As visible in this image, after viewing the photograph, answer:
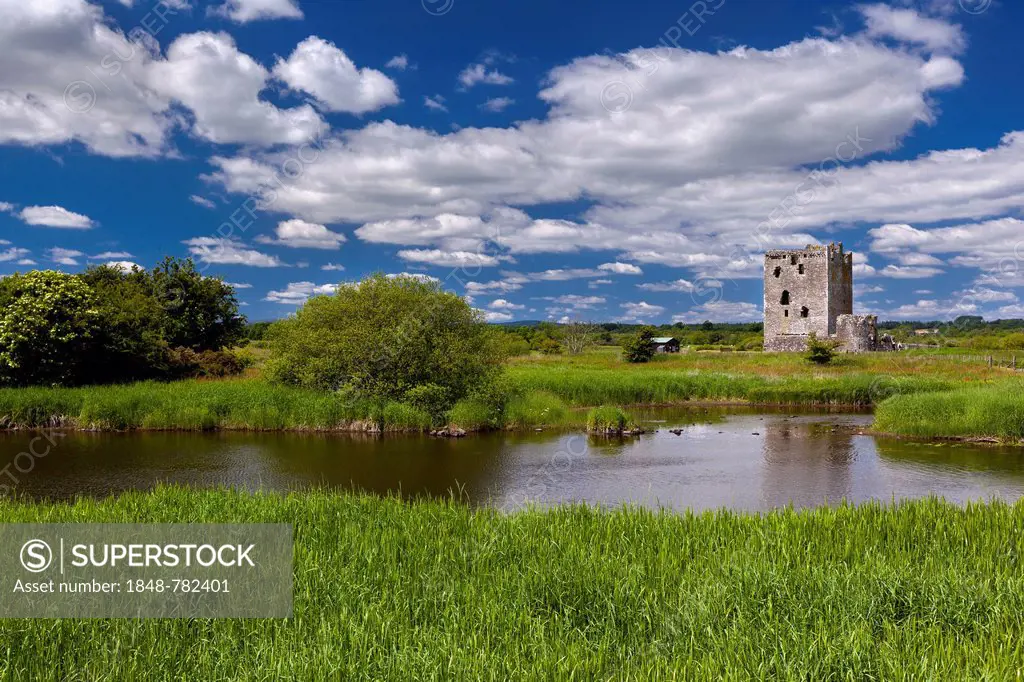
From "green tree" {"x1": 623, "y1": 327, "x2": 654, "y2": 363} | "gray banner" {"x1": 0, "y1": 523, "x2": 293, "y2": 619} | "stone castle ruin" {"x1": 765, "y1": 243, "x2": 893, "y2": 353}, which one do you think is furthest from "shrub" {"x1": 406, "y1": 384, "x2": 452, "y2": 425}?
"stone castle ruin" {"x1": 765, "y1": 243, "x2": 893, "y2": 353}

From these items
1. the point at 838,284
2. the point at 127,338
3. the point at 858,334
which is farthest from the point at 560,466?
the point at 838,284

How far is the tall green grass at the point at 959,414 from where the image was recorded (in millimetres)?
22906

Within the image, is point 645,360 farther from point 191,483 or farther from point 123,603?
point 123,603

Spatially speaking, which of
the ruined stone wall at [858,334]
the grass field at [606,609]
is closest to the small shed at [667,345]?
the ruined stone wall at [858,334]

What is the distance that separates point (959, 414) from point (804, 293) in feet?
131

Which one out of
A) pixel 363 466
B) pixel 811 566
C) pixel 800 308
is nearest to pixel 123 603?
pixel 811 566

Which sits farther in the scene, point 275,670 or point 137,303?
point 137,303

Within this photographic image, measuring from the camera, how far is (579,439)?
977 inches

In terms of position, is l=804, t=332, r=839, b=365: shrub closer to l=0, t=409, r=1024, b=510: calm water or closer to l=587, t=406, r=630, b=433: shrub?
l=0, t=409, r=1024, b=510: calm water

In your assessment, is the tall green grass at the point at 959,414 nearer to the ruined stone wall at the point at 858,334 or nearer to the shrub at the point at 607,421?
the shrub at the point at 607,421

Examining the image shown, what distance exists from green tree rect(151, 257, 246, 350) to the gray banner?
106ft

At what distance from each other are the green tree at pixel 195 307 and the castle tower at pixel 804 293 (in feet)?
147

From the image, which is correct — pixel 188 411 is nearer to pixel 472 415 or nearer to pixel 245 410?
pixel 245 410

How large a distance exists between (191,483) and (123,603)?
1060 centimetres
